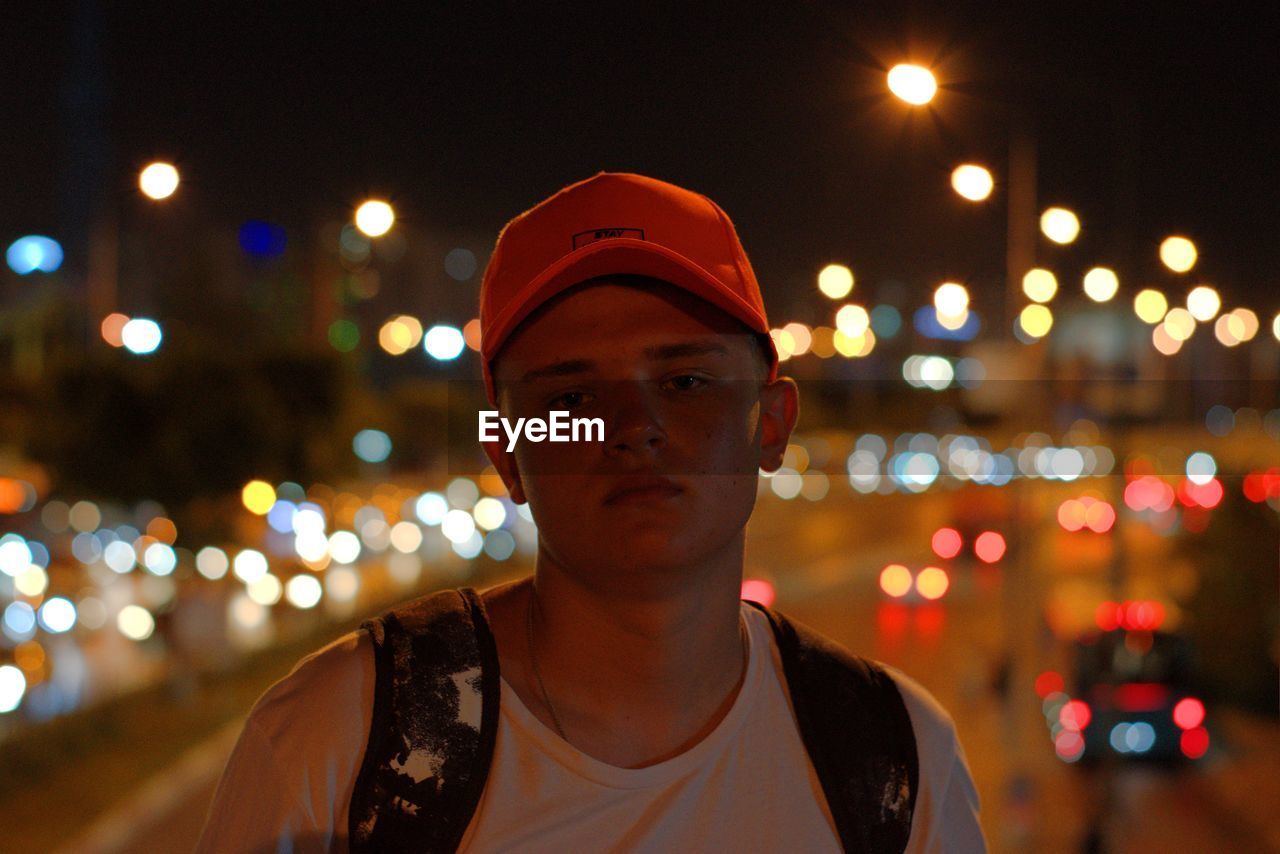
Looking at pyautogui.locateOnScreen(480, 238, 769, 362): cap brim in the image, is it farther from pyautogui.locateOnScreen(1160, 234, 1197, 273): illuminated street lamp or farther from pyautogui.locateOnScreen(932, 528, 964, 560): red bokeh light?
pyautogui.locateOnScreen(932, 528, 964, 560): red bokeh light

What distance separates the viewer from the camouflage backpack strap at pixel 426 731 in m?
A: 1.95

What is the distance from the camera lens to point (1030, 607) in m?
13.6

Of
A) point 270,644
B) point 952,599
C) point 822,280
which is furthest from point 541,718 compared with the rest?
point 952,599

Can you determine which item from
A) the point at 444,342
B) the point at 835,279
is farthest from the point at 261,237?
the point at 444,342

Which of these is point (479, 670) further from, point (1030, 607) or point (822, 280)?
point (1030, 607)

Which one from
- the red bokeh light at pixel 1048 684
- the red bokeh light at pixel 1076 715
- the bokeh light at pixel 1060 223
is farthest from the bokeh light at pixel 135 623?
the bokeh light at pixel 1060 223

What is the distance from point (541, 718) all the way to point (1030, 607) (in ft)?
39.6

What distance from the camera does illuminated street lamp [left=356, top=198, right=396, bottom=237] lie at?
5.32m

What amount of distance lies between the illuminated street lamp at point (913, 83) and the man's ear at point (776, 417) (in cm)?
469

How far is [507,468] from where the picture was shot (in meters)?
2.40

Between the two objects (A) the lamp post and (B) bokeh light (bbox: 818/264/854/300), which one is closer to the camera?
(B) bokeh light (bbox: 818/264/854/300)

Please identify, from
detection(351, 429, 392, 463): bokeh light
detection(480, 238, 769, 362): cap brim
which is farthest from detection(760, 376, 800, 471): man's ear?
detection(351, 429, 392, 463): bokeh light

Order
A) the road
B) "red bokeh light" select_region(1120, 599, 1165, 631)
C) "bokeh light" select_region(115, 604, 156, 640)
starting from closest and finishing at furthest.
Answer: the road → "red bokeh light" select_region(1120, 599, 1165, 631) → "bokeh light" select_region(115, 604, 156, 640)

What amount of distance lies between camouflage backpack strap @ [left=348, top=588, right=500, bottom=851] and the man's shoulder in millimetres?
22
